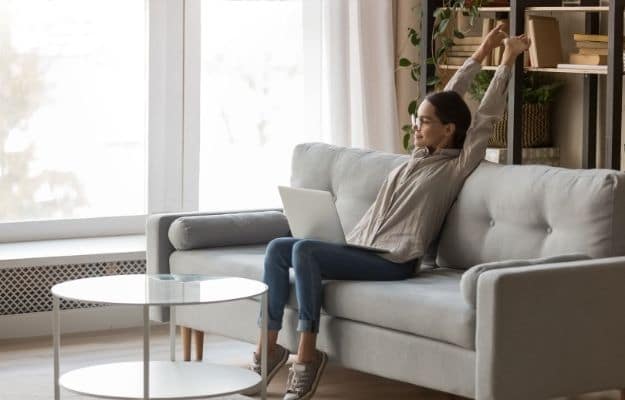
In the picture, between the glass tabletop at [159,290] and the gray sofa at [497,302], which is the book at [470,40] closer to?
the gray sofa at [497,302]

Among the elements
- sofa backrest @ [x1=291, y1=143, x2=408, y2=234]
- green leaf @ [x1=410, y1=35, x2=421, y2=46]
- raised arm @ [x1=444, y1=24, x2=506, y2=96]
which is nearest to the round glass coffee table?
sofa backrest @ [x1=291, y1=143, x2=408, y2=234]

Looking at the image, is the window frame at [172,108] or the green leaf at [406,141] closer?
the window frame at [172,108]

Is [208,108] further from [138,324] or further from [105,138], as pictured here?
[138,324]

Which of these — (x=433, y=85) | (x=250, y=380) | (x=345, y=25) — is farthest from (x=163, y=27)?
(x=250, y=380)

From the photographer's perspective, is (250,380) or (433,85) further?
(433,85)

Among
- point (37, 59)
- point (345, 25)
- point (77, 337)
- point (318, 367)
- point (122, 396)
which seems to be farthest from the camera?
point (345, 25)

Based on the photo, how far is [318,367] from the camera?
3914 mm

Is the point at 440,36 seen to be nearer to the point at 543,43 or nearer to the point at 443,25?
the point at 443,25

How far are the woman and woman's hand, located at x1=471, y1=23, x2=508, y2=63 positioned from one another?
5.3 inches

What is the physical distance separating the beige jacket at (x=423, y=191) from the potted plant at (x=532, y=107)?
4.17 ft

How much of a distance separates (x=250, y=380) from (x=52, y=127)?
226 centimetres

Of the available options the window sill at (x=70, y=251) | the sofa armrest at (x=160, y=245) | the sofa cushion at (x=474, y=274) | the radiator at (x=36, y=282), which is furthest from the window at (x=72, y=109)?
the sofa cushion at (x=474, y=274)

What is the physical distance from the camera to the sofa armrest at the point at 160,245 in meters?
4.59

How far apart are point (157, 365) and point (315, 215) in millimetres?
700
